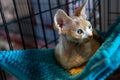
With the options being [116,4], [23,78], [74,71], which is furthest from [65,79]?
[116,4]

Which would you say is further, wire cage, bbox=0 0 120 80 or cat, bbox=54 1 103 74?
wire cage, bbox=0 0 120 80

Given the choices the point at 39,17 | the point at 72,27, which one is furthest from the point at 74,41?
the point at 39,17

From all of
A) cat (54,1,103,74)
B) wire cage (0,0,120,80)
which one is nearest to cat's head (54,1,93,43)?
cat (54,1,103,74)

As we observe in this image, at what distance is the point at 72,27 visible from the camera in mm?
623

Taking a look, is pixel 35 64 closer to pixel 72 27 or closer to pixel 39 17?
pixel 72 27

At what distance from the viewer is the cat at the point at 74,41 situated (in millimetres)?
621

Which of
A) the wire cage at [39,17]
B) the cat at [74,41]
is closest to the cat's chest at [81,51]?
the cat at [74,41]

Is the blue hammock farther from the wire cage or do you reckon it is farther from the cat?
the wire cage

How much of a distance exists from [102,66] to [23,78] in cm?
31

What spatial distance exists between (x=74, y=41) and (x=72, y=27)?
0.15 feet

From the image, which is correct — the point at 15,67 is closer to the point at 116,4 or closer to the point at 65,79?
the point at 65,79

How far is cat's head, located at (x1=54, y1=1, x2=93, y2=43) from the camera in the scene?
2.02 ft

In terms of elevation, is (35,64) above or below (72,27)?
below

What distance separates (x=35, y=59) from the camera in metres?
0.69
